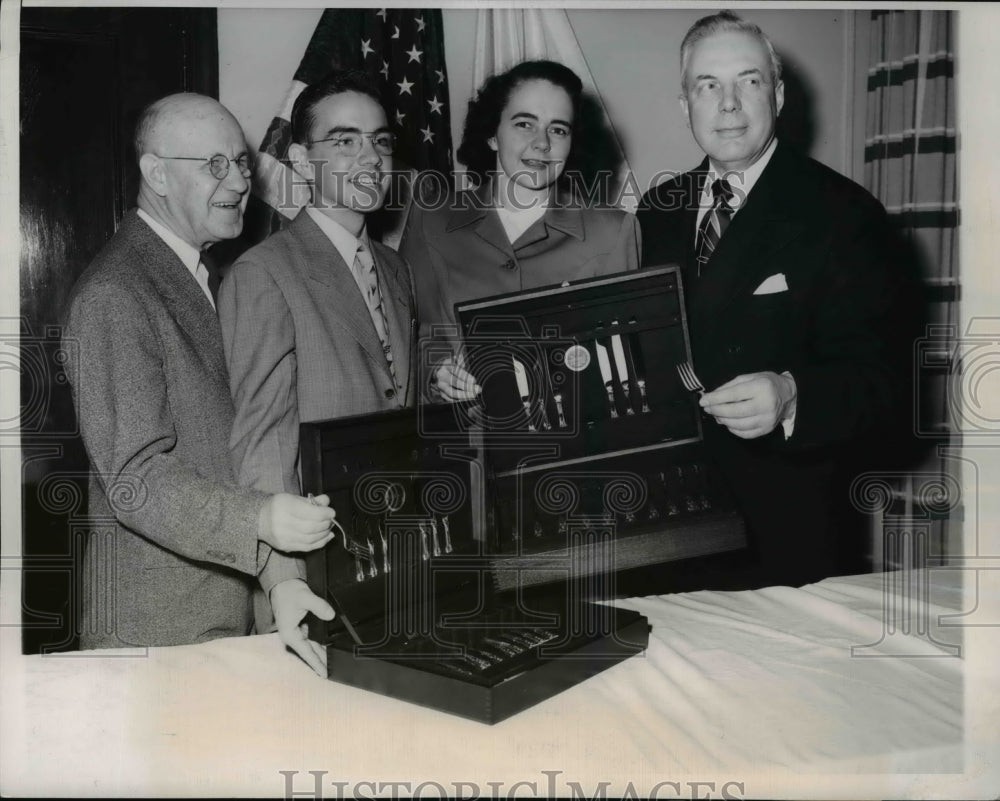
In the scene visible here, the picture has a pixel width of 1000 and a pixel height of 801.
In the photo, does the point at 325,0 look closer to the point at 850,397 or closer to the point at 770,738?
the point at 850,397

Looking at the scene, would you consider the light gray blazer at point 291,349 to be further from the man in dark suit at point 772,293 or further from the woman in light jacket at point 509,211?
the man in dark suit at point 772,293

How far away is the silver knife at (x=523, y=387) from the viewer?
1.83 metres

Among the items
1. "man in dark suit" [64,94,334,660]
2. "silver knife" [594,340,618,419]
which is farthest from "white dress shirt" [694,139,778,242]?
"man in dark suit" [64,94,334,660]

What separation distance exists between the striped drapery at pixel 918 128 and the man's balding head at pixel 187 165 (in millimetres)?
1381

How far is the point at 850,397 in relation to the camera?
78.9 inches

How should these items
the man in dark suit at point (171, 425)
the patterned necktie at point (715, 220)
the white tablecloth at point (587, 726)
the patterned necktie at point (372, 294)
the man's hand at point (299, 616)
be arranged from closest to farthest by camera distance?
the white tablecloth at point (587, 726), the man's hand at point (299, 616), the man in dark suit at point (171, 425), the patterned necktie at point (372, 294), the patterned necktie at point (715, 220)

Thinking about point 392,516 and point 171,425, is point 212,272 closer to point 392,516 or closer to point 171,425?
point 171,425

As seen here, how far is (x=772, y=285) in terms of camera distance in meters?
1.98

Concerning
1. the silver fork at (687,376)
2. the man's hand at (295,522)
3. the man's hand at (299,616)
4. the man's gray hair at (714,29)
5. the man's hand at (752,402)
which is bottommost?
the man's hand at (299,616)

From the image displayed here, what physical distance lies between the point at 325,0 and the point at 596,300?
0.85 metres

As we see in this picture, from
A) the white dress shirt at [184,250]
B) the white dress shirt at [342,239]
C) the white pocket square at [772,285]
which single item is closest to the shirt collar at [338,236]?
the white dress shirt at [342,239]

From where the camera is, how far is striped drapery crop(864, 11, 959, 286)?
2.08 meters

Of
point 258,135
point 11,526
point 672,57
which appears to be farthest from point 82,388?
point 672,57

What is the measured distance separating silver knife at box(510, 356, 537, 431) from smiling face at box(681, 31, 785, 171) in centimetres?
65
